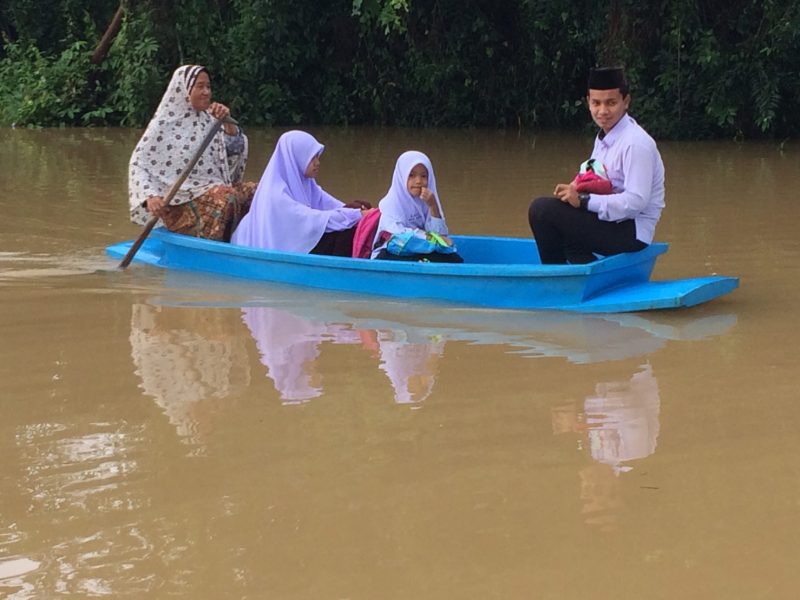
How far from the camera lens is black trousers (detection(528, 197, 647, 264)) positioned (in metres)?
6.21

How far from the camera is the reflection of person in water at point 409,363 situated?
4.89 meters

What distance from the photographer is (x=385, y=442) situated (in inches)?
169

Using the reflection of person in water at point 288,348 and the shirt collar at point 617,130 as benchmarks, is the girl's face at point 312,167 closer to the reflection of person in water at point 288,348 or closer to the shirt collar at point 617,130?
the reflection of person in water at point 288,348

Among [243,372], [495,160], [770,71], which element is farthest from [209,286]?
[770,71]

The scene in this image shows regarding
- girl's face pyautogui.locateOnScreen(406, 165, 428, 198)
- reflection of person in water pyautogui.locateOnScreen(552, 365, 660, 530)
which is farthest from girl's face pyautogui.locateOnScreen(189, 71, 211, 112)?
reflection of person in water pyautogui.locateOnScreen(552, 365, 660, 530)

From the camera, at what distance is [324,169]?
1289 centimetres

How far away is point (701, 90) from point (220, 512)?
12.5 m

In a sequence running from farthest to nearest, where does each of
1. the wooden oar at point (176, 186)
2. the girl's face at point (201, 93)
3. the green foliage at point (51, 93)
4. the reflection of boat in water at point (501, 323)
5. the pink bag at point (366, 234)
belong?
the green foliage at point (51, 93) → the girl's face at point (201, 93) → the wooden oar at point (176, 186) → the pink bag at point (366, 234) → the reflection of boat in water at point (501, 323)

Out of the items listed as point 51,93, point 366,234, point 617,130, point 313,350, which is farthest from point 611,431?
point 51,93

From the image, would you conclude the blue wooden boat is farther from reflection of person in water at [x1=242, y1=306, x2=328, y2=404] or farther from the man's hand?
reflection of person in water at [x1=242, y1=306, x2=328, y2=404]

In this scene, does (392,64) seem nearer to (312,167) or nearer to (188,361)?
(312,167)

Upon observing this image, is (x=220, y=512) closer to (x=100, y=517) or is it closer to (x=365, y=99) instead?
(x=100, y=517)

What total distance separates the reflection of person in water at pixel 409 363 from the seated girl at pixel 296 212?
1405mm

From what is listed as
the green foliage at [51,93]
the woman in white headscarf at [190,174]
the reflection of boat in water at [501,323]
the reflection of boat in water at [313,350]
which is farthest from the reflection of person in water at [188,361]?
the green foliage at [51,93]
